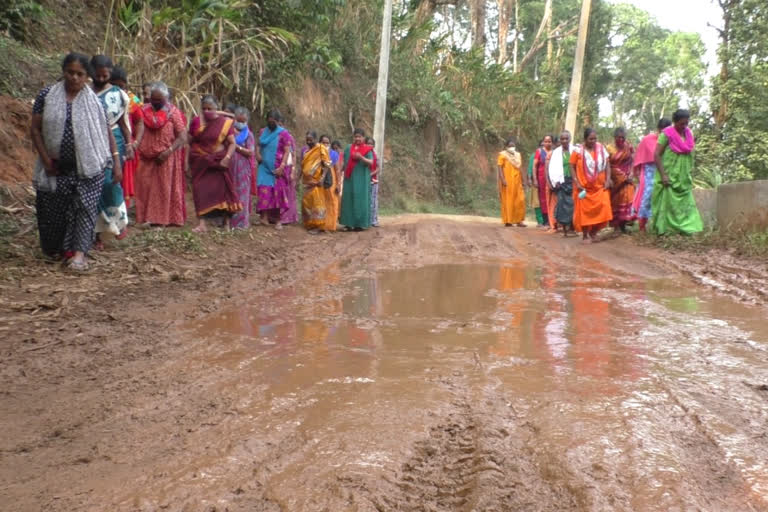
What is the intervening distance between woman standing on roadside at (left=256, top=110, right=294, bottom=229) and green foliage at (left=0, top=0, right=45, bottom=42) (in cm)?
321

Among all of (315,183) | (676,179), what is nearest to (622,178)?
(676,179)

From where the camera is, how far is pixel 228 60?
1052cm

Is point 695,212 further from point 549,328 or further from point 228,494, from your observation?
point 228,494

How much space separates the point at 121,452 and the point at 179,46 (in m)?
9.22

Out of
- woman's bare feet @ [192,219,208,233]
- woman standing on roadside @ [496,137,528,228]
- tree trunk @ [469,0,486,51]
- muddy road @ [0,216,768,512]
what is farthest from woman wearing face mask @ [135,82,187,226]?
tree trunk @ [469,0,486,51]

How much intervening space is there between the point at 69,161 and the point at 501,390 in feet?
12.2

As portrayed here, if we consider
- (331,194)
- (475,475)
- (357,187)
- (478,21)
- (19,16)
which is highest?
(478,21)

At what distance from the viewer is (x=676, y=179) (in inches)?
313

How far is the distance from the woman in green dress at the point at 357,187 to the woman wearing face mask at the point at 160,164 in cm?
345

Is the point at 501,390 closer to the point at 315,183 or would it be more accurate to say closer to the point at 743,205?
the point at 743,205

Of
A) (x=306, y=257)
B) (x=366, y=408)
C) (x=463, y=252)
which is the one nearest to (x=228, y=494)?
(x=366, y=408)

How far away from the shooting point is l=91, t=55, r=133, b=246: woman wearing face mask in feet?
17.5

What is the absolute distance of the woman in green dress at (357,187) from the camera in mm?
10109

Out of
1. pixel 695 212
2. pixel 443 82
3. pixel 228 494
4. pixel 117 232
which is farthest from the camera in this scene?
pixel 443 82
